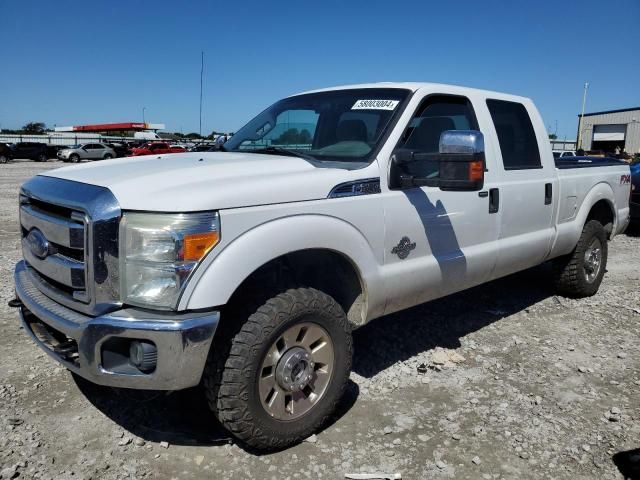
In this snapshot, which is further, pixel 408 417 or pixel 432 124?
pixel 432 124

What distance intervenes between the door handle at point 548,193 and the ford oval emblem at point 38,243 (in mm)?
3801

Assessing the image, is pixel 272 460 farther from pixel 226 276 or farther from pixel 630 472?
pixel 630 472

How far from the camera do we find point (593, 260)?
5617 mm

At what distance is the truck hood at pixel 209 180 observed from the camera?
2412 millimetres

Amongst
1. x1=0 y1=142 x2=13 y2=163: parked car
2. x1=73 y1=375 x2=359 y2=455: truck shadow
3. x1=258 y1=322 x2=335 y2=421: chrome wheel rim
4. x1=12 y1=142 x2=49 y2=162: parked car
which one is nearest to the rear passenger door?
x1=73 y1=375 x2=359 y2=455: truck shadow

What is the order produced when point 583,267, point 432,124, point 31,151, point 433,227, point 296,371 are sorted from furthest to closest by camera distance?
point 31,151
point 583,267
point 432,124
point 433,227
point 296,371

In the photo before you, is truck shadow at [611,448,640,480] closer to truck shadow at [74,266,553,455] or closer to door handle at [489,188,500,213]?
truck shadow at [74,266,553,455]

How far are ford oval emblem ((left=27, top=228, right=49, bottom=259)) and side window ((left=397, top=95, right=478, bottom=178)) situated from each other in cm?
207

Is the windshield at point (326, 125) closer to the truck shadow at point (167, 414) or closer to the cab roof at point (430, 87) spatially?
the cab roof at point (430, 87)

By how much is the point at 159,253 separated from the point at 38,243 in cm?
92

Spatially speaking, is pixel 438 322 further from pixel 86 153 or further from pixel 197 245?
pixel 86 153

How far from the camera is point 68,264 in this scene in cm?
259

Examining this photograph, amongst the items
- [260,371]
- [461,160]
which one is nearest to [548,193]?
[461,160]

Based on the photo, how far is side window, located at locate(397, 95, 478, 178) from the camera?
11.3ft
